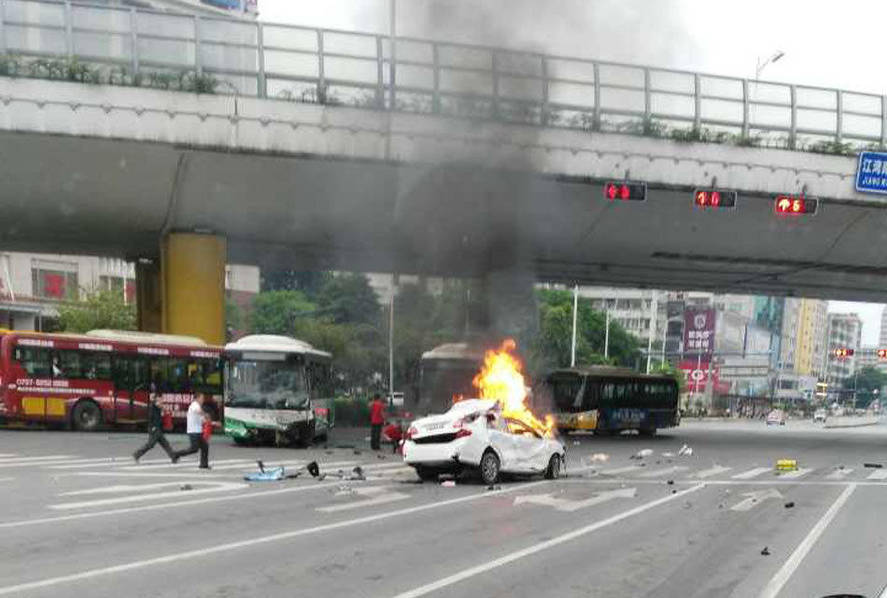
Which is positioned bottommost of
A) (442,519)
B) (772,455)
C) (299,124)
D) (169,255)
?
(772,455)

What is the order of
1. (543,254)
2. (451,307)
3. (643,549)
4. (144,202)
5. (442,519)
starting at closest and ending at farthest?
(643,549) < (442,519) < (144,202) < (451,307) < (543,254)

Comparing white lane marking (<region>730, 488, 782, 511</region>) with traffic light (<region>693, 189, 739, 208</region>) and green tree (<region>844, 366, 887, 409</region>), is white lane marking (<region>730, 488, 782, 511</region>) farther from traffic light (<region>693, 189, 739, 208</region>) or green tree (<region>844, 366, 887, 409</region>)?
green tree (<region>844, 366, 887, 409</region>)

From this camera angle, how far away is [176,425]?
28031mm

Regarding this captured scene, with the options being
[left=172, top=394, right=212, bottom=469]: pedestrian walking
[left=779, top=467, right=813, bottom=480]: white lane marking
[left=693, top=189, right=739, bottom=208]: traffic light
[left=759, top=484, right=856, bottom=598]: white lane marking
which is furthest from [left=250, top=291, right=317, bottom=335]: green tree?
[left=759, top=484, right=856, bottom=598]: white lane marking

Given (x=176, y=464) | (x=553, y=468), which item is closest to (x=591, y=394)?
(x=553, y=468)

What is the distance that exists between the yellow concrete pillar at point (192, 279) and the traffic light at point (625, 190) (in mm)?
10786

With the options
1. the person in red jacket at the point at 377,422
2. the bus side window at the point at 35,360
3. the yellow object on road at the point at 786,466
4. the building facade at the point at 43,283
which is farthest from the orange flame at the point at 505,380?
the building facade at the point at 43,283

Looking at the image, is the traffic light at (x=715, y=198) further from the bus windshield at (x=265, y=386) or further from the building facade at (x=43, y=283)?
the building facade at (x=43, y=283)

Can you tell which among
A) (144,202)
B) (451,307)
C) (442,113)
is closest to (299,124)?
(442,113)

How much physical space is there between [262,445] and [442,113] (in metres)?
9.83

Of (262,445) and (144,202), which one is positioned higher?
(144,202)

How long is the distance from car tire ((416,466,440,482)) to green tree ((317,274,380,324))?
35.3 meters

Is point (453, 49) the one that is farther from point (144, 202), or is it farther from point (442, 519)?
point (442, 519)

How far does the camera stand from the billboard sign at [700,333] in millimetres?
67375
